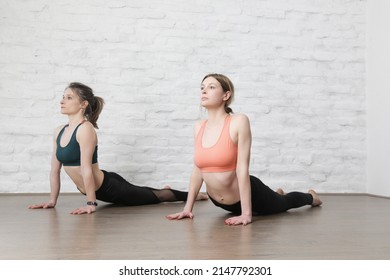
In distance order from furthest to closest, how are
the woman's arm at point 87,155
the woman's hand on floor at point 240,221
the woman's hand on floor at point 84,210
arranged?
the woman's arm at point 87,155, the woman's hand on floor at point 84,210, the woman's hand on floor at point 240,221

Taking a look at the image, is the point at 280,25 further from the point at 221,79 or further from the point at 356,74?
the point at 221,79

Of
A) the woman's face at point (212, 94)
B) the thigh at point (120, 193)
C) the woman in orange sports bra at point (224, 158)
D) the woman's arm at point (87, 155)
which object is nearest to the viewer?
the woman in orange sports bra at point (224, 158)

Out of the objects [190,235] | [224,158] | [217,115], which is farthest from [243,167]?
[190,235]

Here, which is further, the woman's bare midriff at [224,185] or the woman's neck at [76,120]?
the woman's neck at [76,120]

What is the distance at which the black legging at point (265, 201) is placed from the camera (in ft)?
8.39

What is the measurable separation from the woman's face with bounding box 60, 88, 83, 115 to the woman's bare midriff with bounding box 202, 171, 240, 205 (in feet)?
3.28

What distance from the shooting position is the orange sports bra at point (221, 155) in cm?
243

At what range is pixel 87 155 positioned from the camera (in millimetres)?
2836

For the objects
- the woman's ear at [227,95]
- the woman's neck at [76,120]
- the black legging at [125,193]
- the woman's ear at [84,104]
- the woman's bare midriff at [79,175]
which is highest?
the woman's ear at [227,95]

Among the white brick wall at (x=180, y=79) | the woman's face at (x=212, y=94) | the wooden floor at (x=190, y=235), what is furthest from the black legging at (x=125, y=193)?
the woman's face at (x=212, y=94)

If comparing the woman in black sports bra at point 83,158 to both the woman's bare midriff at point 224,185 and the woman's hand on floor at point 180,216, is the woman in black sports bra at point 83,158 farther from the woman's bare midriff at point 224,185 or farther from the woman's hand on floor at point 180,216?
the woman's bare midriff at point 224,185

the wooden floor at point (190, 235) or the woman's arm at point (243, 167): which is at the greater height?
the woman's arm at point (243, 167)

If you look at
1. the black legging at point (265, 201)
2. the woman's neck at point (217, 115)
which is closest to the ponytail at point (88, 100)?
the woman's neck at point (217, 115)

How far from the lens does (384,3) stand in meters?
3.86
